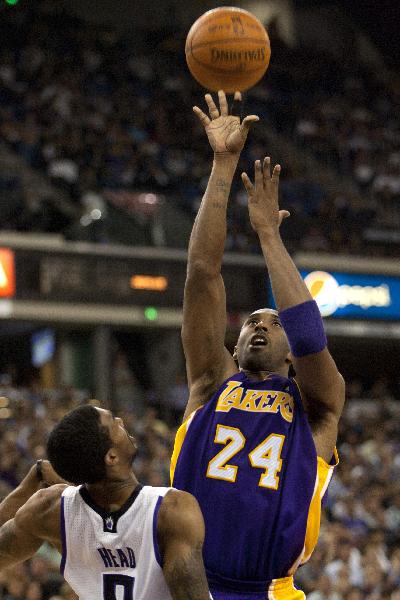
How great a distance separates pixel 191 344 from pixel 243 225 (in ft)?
36.1

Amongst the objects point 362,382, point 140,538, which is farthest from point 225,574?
point 362,382

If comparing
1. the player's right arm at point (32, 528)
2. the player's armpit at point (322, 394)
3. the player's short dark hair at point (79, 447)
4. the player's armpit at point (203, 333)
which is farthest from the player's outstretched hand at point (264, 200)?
the player's right arm at point (32, 528)

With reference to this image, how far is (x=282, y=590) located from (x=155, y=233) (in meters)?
10.8

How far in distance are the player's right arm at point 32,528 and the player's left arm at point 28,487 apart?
317mm

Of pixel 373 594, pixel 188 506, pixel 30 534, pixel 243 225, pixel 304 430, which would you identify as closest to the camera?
pixel 188 506

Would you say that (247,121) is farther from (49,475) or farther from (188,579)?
(188,579)

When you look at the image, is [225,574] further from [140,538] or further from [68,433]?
[68,433]

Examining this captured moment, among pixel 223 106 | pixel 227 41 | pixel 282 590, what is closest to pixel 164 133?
pixel 227 41

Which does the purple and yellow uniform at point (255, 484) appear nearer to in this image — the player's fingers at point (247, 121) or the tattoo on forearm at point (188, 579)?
the tattoo on forearm at point (188, 579)

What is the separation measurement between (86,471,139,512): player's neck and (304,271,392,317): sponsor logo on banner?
11.8 meters

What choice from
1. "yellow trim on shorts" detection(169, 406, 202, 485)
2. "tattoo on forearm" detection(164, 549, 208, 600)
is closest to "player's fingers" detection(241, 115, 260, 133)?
"yellow trim on shorts" detection(169, 406, 202, 485)

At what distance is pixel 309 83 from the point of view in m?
21.2

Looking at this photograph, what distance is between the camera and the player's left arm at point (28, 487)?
369 cm

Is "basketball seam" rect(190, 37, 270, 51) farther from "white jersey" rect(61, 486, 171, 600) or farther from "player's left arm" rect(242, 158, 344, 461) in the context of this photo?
"white jersey" rect(61, 486, 171, 600)
